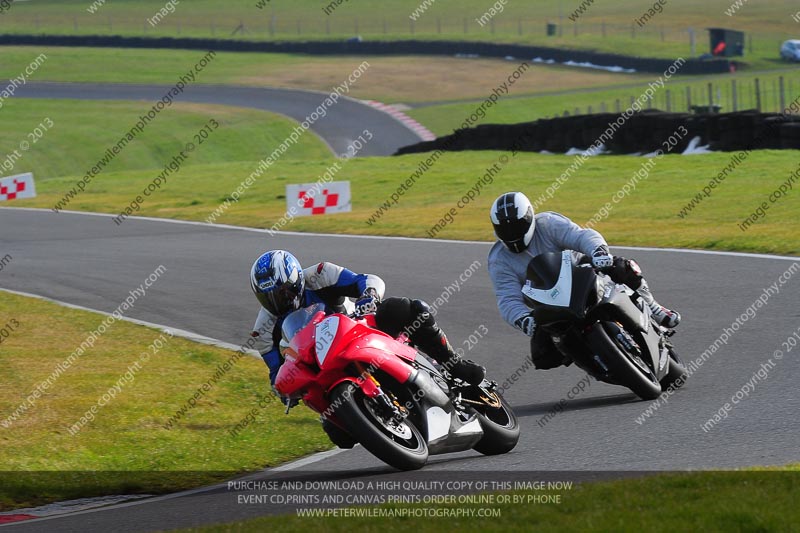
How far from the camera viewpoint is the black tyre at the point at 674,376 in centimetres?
886

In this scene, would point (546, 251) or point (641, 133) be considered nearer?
point (546, 251)

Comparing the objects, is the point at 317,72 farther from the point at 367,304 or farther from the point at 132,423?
the point at 367,304

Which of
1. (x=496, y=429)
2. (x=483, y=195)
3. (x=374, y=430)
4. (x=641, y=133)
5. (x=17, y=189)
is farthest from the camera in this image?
(x=17, y=189)

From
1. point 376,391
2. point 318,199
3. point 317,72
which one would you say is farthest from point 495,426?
point 317,72

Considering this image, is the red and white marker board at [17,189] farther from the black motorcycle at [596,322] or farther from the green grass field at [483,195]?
the black motorcycle at [596,322]

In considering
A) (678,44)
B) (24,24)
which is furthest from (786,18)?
(24,24)

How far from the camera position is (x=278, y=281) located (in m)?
7.41

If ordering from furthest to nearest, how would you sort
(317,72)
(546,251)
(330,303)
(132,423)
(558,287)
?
(317,72) → (132,423) → (546,251) → (558,287) → (330,303)

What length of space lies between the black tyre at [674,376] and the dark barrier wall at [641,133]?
15727 mm

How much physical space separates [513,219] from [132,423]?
3452 mm

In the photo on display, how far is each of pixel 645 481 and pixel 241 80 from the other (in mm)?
62781

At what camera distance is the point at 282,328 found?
24.4 ft

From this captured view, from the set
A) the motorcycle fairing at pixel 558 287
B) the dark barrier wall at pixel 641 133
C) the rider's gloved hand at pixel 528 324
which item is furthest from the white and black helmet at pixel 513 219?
the dark barrier wall at pixel 641 133

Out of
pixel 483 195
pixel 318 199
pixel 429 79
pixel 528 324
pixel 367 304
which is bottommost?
pixel 429 79
